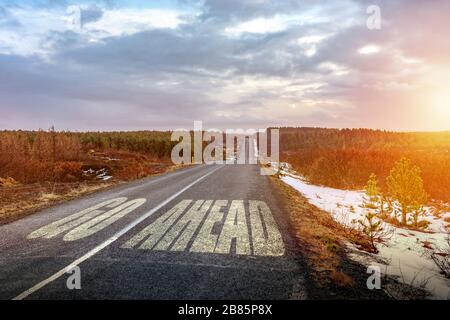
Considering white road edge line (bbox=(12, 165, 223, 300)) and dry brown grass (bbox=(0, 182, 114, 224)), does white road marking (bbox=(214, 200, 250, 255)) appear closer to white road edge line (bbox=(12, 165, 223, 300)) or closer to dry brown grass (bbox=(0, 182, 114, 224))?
white road edge line (bbox=(12, 165, 223, 300))

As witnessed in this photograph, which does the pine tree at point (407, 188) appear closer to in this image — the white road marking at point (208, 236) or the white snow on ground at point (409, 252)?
the white snow on ground at point (409, 252)

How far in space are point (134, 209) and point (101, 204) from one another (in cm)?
177

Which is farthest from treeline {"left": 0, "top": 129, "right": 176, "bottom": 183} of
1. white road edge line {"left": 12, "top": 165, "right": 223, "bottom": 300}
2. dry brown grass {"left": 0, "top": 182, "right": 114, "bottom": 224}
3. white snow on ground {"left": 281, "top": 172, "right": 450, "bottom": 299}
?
white snow on ground {"left": 281, "top": 172, "right": 450, "bottom": 299}

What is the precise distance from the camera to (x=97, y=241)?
21.4 ft

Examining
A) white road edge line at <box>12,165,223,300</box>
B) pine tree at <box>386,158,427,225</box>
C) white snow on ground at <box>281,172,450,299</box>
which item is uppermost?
pine tree at <box>386,158,427,225</box>

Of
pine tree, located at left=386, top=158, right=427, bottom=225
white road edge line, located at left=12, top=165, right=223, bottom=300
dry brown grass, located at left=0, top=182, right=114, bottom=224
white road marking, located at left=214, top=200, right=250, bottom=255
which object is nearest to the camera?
white road edge line, located at left=12, top=165, right=223, bottom=300

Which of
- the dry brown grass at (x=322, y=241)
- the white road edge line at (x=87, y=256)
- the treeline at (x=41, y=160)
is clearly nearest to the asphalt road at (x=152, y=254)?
the white road edge line at (x=87, y=256)

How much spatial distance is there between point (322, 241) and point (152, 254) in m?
3.35

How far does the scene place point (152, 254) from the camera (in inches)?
229

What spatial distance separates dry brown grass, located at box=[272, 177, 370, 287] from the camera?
4.97 metres

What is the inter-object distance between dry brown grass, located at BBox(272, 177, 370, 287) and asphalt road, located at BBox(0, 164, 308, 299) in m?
0.29

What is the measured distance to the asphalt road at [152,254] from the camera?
4.39 metres

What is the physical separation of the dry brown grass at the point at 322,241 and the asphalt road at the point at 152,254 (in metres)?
0.29
